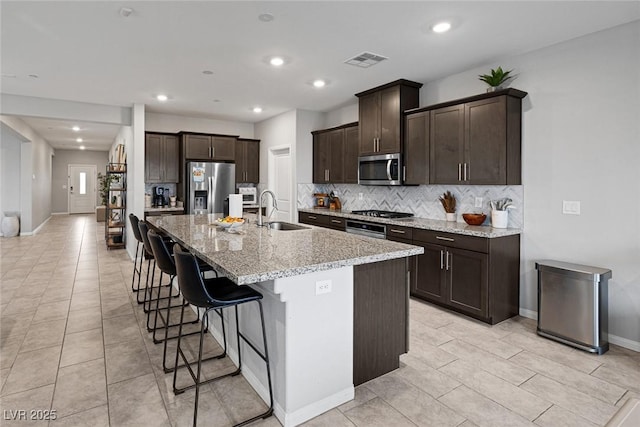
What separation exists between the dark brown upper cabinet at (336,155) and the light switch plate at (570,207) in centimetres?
274

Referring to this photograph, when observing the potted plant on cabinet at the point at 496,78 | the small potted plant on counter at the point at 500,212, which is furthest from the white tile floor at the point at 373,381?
the potted plant on cabinet at the point at 496,78

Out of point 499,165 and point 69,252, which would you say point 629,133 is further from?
point 69,252

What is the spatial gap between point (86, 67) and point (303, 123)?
326cm

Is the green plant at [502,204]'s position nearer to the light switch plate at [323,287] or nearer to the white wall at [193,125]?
the light switch plate at [323,287]

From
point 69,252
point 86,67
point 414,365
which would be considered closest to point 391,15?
point 414,365

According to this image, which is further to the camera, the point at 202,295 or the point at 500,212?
the point at 500,212

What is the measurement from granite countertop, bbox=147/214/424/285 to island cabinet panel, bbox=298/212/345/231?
1952 millimetres

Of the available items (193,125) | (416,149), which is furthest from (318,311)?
(193,125)

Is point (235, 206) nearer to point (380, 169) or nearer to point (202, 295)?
point (202, 295)

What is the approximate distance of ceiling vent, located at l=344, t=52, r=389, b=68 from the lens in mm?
3701

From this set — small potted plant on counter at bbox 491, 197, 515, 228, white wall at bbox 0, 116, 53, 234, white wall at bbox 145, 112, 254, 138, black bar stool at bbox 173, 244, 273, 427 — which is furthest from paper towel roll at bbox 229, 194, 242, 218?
white wall at bbox 0, 116, 53, 234

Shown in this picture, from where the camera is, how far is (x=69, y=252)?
689 centimetres

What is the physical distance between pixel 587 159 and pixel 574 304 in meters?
1.26

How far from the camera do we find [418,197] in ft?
15.7
